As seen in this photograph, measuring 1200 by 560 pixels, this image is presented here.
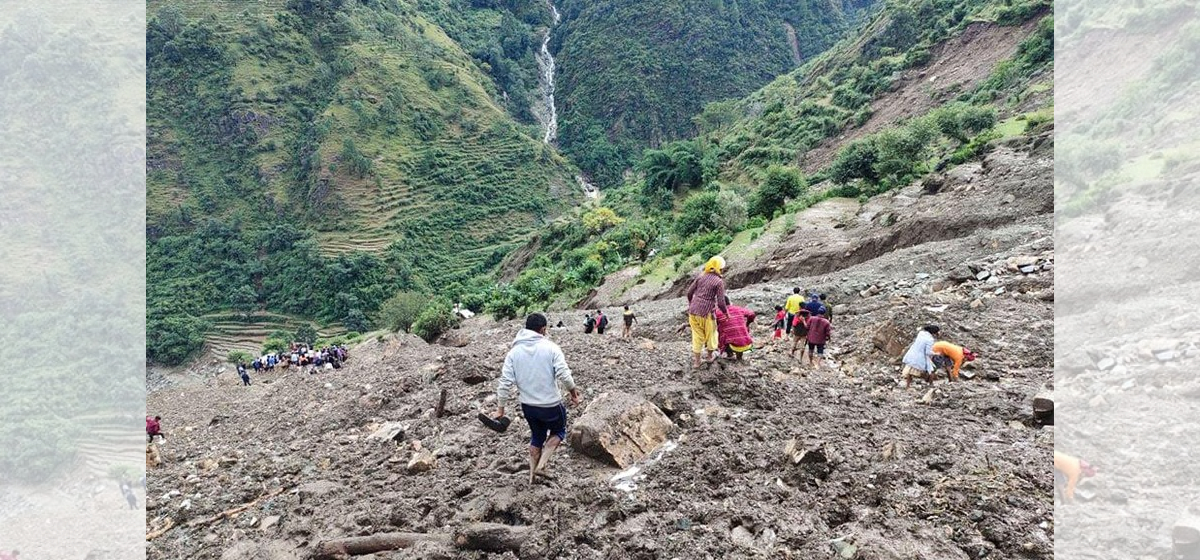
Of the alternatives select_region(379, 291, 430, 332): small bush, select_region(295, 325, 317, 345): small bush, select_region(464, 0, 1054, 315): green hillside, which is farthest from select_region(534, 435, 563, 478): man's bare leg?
select_region(295, 325, 317, 345): small bush

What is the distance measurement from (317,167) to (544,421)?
7194 cm

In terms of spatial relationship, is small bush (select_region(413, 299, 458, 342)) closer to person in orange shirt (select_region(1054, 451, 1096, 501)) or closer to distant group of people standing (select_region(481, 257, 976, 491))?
distant group of people standing (select_region(481, 257, 976, 491))

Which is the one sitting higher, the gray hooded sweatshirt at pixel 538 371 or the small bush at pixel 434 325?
the gray hooded sweatshirt at pixel 538 371

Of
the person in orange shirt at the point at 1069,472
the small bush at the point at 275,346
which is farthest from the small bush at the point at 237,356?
the person in orange shirt at the point at 1069,472

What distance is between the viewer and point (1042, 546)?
3771 mm

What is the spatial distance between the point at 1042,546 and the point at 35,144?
328 feet

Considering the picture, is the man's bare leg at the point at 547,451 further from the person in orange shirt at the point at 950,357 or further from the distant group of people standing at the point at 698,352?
the person in orange shirt at the point at 950,357

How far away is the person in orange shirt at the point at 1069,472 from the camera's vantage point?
425 cm

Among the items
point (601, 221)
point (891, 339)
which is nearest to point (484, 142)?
point (601, 221)

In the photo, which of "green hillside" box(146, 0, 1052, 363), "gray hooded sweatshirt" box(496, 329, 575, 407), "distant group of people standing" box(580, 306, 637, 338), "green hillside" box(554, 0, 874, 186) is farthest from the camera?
"green hillside" box(554, 0, 874, 186)

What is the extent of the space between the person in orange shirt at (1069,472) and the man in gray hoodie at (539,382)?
340 centimetres

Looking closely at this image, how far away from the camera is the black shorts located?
16.6 feet

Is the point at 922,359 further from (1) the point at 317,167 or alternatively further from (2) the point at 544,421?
(1) the point at 317,167

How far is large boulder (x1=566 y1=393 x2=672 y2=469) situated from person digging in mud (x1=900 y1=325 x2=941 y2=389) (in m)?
3.57
